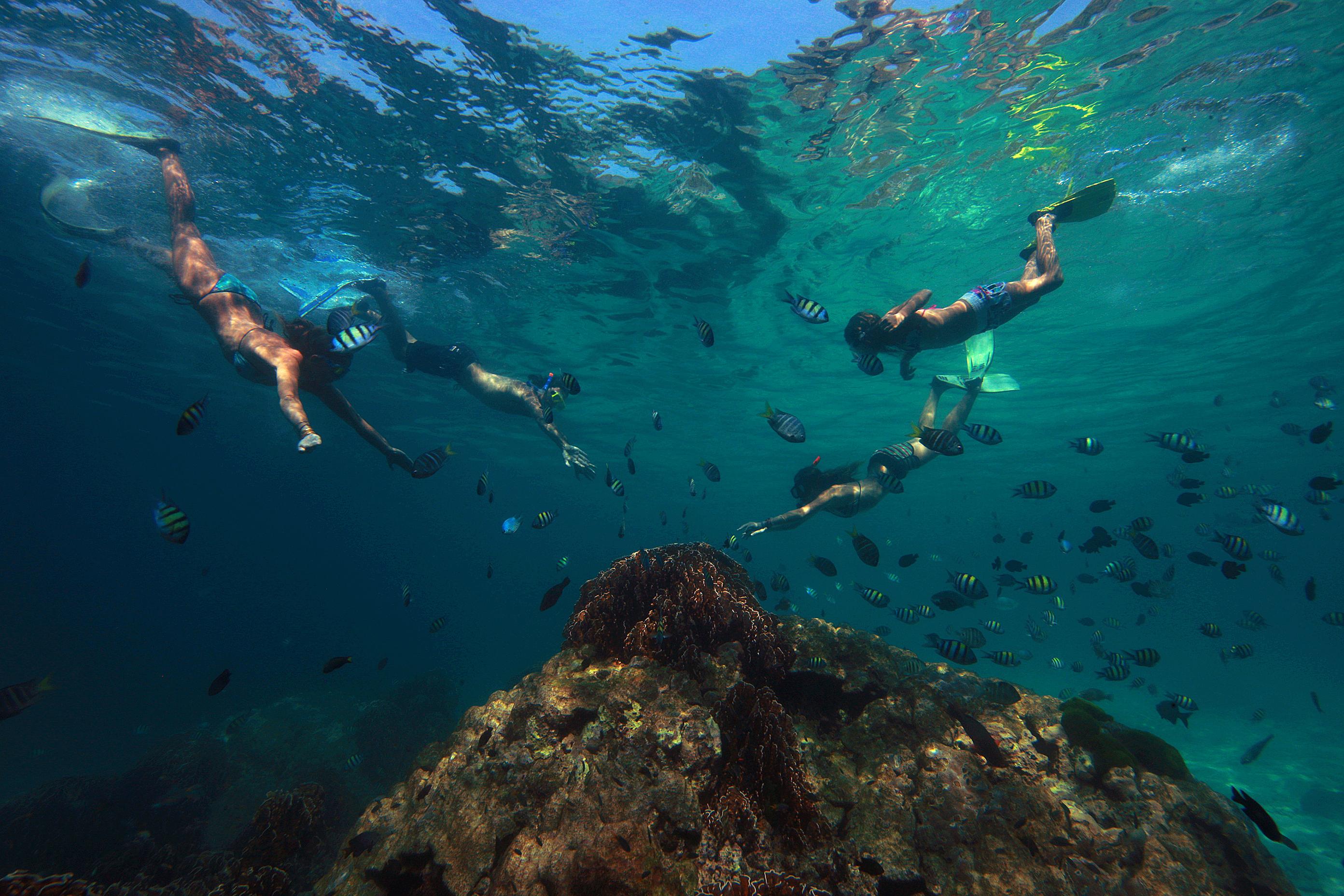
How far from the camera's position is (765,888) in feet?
8.89

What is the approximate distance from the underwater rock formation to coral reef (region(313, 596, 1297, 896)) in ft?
0.05

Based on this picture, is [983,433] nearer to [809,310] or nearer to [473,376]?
[809,310]

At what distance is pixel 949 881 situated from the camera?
3.40 meters

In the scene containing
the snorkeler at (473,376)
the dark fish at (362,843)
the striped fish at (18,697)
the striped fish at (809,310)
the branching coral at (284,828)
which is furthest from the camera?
the snorkeler at (473,376)

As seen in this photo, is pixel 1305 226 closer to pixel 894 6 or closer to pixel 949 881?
pixel 894 6

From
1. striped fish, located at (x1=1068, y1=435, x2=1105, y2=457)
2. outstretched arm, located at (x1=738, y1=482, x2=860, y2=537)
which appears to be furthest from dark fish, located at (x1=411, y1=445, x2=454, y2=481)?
striped fish, located at (x1=1068, y1=435, x2=1105, y2=457)

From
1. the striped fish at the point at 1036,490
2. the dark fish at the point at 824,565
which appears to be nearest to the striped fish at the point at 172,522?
the dark fish at the point at 824,565

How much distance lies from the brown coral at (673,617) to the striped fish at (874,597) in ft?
13.7

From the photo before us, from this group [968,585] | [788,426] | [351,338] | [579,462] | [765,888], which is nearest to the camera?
[765,888]

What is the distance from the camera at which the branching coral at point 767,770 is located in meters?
3.32

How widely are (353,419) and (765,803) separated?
28.0 feet

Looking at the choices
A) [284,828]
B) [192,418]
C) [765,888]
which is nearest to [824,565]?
[765,888]

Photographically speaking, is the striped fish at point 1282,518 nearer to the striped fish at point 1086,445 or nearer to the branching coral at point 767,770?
the striped fish at point 1086,445

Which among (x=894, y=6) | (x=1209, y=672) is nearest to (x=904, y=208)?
(x=894, y=6)
